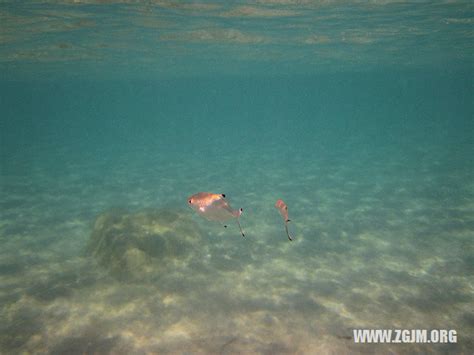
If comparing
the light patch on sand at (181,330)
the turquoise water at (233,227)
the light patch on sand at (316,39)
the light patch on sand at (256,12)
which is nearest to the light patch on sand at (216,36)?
the turquoise water at (233,227)

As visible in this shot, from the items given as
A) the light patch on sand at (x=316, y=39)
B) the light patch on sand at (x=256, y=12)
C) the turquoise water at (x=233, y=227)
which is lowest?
the turquoise water at (x=233, y=227)

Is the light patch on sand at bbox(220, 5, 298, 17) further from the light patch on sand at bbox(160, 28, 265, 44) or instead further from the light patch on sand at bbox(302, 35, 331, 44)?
the light patch on sand at bbox(302, 35, 331, 44)

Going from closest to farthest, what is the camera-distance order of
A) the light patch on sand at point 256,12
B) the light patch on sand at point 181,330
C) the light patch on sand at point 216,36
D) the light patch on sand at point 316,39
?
1. the light patch on sand at point 181,330
2. the light patch on sand at point 256,12
3. the light patch on sand at point 216,36
4. the light patch on sand at point 316,39

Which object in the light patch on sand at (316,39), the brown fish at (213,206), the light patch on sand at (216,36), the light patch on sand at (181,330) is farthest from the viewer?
the light patch on sand at (316,39)

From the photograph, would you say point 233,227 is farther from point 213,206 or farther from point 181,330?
point 213,206

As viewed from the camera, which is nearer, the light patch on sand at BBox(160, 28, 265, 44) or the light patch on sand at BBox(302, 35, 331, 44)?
the light patch on sand at BBox(160, 28, 265, 44)

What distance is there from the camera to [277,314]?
7168 millimetres

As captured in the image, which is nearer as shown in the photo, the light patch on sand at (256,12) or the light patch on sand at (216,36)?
the light patch on sand at (256,12)

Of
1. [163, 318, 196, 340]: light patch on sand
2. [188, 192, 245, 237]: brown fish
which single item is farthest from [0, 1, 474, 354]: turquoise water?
[188, 192, 245, 237]: brown fish

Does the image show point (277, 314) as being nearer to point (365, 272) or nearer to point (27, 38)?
point (365, 272)

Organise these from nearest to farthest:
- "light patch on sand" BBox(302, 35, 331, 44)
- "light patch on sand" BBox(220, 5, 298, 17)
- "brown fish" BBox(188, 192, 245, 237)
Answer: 1. "brown fish" BBox(188, 192, 245, 237)
2. "light patch on sand" BBox(220, 5, 298, 17)
3. "light patch on sand" BBox(302, 35, 331, 44)

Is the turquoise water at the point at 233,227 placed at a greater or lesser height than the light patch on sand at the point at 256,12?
lesser

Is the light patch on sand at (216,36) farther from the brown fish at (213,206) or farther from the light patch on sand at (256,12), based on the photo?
the brown fish at (213,206)

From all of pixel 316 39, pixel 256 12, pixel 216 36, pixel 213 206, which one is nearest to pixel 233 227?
pixel 213 206
